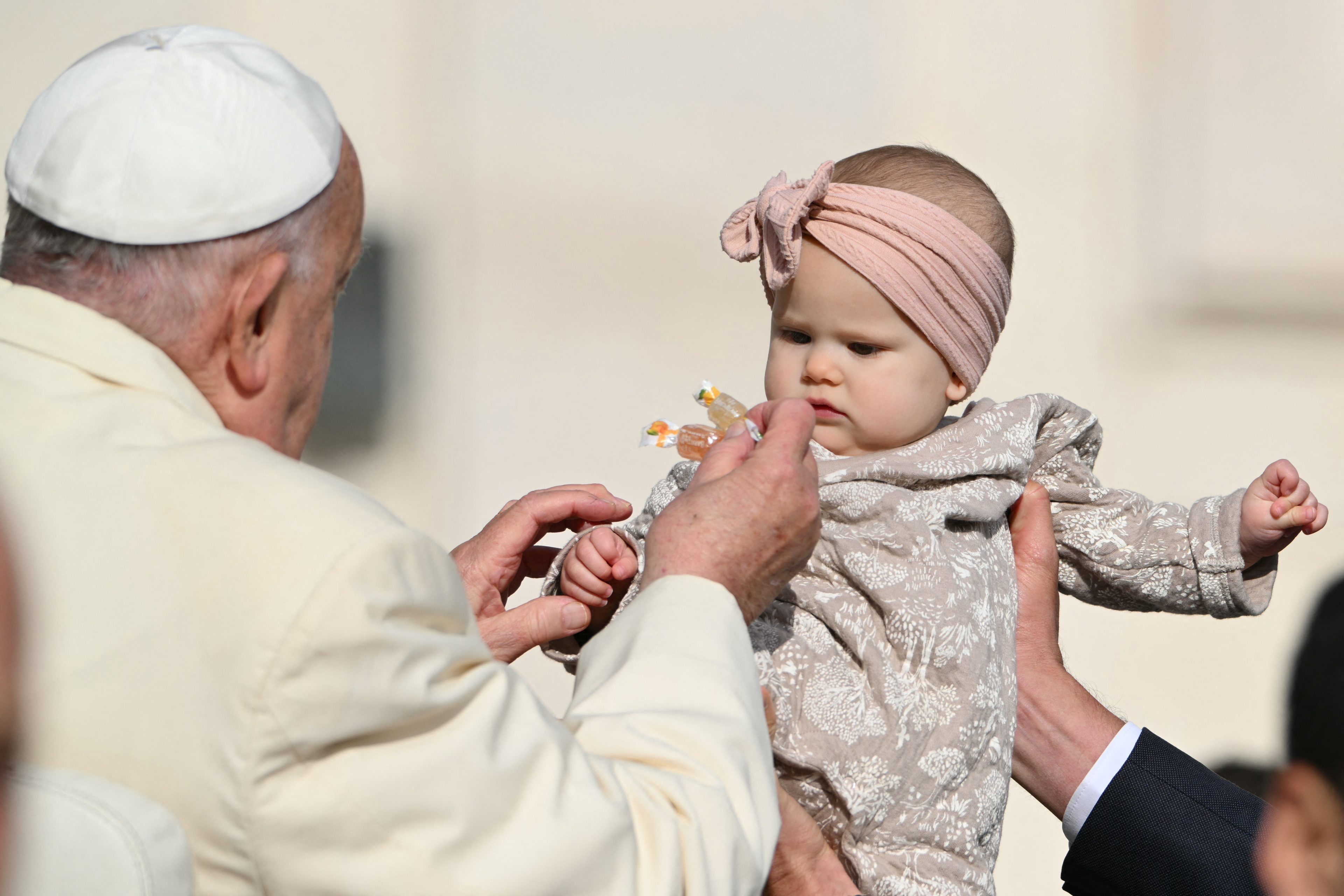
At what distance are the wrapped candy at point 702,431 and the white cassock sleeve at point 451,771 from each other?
28.0 inches

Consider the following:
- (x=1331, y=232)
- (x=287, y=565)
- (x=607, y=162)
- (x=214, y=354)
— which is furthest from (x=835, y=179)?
(x=1331, y=232)

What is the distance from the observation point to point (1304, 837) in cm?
106

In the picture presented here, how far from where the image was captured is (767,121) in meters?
4.81

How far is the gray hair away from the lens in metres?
1.44

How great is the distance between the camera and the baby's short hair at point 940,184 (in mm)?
2287

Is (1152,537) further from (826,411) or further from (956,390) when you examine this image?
(826,411)

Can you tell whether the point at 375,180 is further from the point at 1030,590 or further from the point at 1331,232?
the point at 1331,232

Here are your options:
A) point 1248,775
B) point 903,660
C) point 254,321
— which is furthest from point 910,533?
point 1248,775

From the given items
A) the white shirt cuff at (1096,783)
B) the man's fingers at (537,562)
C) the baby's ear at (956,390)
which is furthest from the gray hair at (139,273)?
the white shirt cuff at (1096,783)

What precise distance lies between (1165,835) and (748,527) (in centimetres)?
143

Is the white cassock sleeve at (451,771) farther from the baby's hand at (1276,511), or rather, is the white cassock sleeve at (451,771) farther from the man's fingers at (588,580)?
the baby's hand at (1276,511)

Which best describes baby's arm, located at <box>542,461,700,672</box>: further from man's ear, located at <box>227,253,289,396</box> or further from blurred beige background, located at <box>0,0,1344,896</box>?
blurred beige background, located at <box>0,0,1344,896</box>

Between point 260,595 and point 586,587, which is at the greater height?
point 260,595

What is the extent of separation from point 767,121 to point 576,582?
3.10 m
